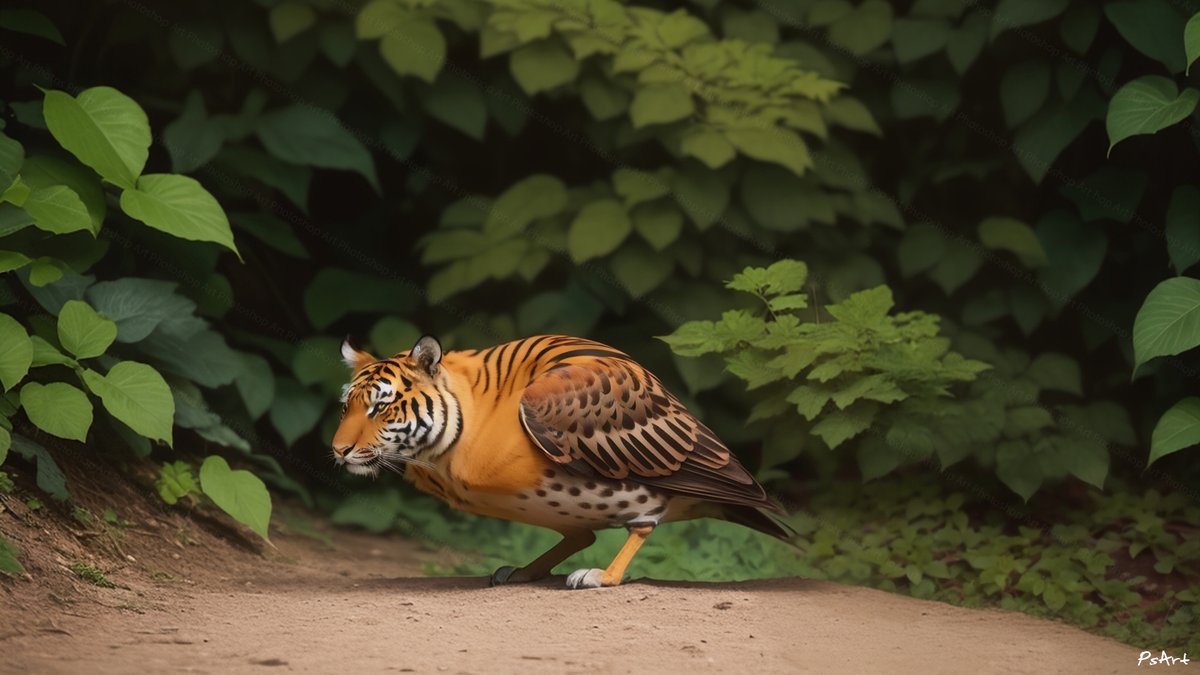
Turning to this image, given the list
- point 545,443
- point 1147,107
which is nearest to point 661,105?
point 1147,107

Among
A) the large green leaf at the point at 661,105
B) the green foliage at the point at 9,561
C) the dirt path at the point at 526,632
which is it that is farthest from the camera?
the large green leaf at the point at 661,105

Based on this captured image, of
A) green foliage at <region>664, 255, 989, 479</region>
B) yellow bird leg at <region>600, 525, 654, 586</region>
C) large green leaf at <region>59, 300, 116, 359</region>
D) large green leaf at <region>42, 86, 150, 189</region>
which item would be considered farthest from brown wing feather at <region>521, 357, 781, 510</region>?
large green leaf at <region>42, 86, 150, 189</region>

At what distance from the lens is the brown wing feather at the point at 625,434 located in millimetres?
4250

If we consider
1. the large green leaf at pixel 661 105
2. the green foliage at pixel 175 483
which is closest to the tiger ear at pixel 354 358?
the green foliage at pixel 175 483

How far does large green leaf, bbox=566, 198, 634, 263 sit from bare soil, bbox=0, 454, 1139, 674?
1.88 metres

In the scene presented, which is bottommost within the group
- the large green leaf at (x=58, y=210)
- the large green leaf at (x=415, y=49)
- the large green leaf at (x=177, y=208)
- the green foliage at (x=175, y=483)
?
the green foliage at (x=175, y=483)

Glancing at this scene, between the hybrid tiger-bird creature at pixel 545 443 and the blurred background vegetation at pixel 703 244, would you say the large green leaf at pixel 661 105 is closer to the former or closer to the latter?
the blurred background vegetation at pixel 703 244

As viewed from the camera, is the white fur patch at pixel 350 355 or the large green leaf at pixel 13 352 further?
the white fur patch at pixel 350 355

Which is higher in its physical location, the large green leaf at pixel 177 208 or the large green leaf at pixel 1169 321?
the large green leaf at pixel 177 208

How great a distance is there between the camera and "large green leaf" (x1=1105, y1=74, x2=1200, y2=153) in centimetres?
490

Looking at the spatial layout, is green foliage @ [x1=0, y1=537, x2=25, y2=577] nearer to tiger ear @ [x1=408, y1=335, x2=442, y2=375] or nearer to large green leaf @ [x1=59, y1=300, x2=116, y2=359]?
large green leaf @ [x1=59, y1=300, x2=116, y2=359]

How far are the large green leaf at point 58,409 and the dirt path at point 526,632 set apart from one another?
0.50m

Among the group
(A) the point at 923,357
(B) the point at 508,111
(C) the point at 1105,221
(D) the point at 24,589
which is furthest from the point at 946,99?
(D) the point at 24,589

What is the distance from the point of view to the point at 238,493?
489 cm
